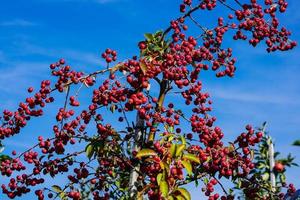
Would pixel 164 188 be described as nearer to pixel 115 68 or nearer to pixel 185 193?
pixel 185 193

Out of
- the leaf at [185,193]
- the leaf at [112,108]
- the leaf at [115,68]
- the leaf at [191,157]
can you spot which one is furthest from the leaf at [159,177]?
the leaf at [115,68]

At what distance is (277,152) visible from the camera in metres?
9.38

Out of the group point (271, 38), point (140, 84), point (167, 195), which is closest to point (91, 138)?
point (140, 84)

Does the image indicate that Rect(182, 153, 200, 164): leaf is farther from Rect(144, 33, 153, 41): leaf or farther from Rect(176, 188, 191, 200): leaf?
Rect(144, 33, 153, 41): leaf

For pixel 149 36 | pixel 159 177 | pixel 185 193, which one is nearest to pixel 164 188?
pixel 159 177

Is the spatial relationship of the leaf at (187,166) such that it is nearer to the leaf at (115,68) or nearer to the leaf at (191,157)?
the leaf at (191,157)

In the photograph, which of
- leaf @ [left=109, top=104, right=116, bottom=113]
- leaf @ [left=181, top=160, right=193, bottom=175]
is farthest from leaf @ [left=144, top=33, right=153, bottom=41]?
leaf @ [left=181, top=160, right=193, bottom=175]

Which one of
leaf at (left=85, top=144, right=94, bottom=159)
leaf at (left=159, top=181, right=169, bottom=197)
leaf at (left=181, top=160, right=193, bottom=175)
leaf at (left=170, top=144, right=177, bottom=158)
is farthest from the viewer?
leaf at (left=85, top=144, right=94, bottom=159)

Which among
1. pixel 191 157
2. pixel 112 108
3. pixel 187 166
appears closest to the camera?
pixel 187 166

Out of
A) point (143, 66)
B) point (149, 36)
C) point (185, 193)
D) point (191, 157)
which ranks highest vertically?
point (149, 36)

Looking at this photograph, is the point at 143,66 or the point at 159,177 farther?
the point at 143,66

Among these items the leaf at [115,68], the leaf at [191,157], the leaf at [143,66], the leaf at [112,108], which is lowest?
the leaf at [191,157]

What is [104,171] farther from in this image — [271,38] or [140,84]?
[271,38]

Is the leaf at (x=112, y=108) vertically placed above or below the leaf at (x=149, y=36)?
below
